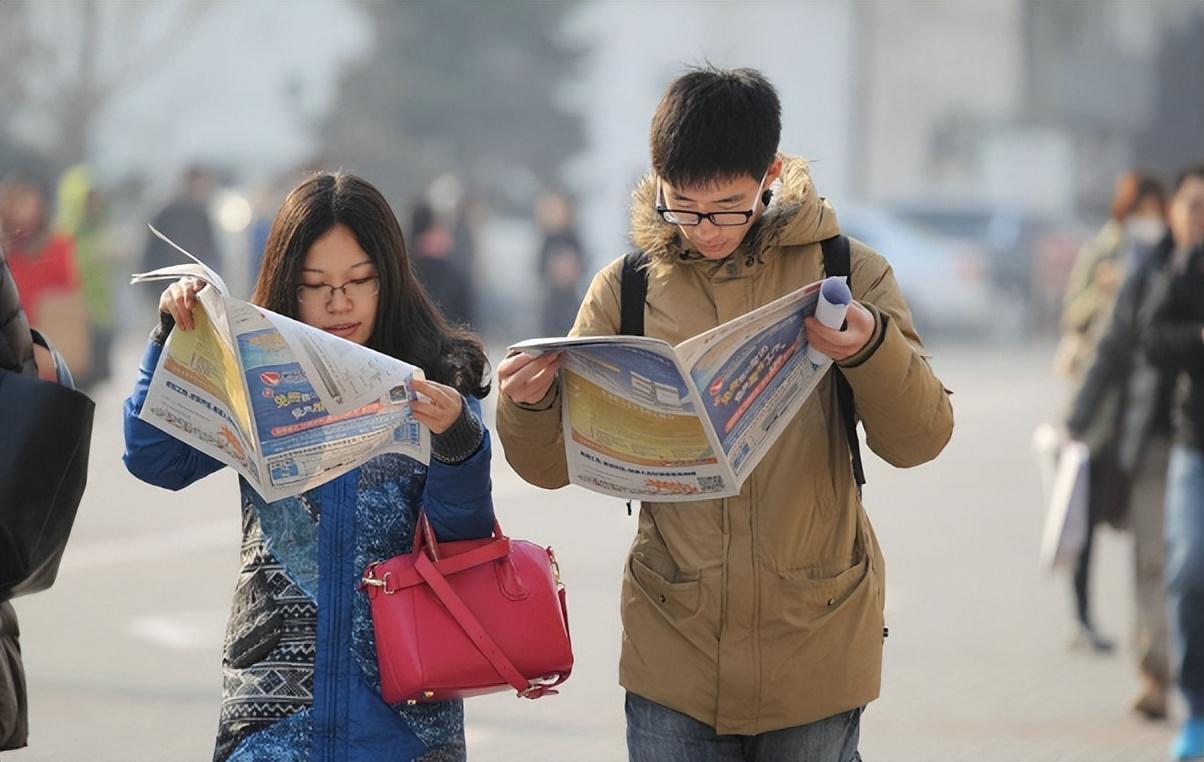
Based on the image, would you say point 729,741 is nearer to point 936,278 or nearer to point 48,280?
point 48,280

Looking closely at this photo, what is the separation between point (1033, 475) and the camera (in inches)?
554

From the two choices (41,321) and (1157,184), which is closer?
(1157,184)

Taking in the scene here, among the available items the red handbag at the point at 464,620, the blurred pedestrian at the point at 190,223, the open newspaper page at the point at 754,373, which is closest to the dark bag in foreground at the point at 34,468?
the red handbag at the point at 464,620

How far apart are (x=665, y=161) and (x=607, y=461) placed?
1.68ft

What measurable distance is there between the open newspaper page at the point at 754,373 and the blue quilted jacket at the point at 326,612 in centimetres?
41

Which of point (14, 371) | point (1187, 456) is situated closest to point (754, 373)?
point (14, 371)

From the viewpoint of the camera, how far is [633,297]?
360 cm

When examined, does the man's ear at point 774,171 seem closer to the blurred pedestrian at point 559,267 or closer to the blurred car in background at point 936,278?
the blurred pedestrian at point 559,267

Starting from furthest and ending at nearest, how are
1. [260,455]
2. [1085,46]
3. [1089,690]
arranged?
[1085,46] < [1089,690] < [260,455]

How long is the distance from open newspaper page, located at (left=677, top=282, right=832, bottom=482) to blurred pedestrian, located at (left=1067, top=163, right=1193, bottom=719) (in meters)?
3.81

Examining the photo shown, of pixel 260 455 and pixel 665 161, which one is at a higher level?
pixel 665 161

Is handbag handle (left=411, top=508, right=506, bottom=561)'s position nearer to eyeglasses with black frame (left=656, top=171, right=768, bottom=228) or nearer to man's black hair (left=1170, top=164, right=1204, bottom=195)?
eyeglasses with black frame (left=656, top=171, right=768, bottom=228)

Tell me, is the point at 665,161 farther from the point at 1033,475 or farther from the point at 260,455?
the point at 1033,475

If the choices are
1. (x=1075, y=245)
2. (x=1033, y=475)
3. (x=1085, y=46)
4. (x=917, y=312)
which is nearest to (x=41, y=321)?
(x=1033, y=475)
